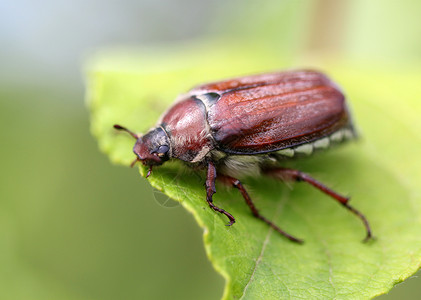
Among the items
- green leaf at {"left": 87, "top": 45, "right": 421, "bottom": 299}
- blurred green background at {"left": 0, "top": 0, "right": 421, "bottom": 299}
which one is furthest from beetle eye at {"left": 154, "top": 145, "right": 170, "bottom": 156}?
blurred green background at {"left": 0, "top": 0, "right": 421, "bottom": 299}

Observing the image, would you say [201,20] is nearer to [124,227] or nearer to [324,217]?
[124,227]

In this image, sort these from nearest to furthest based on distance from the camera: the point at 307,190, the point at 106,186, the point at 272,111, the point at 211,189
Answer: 1. the point at 211,189
2. the point at 272,111
3. the point at 307,190
4. the point at 106,186

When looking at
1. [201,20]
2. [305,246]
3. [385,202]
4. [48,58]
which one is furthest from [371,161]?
[201,20]

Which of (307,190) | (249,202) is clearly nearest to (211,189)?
(249,202)

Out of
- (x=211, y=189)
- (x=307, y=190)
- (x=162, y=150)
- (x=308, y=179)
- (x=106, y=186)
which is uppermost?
(x=162, y=150)

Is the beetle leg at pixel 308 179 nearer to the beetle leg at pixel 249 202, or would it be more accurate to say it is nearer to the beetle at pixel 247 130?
the beetle at pixel 247 130

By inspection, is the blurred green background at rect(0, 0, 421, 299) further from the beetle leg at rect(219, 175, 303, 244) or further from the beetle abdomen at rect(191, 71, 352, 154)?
the beetle leg at rect(219, 175, 303, 244)

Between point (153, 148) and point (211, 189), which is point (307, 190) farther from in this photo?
point (153, 148)
